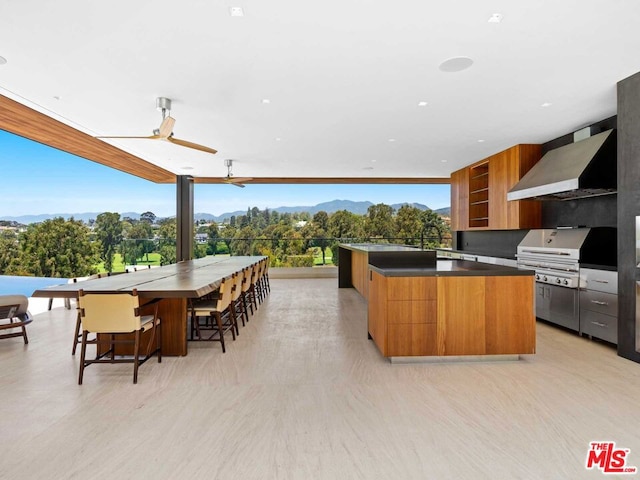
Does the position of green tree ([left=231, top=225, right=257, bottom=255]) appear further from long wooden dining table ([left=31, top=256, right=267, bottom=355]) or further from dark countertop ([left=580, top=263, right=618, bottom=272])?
dark countertop ([left=580, top=263, right=618, bottom=272])

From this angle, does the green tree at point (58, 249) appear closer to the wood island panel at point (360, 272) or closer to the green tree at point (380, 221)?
the wood island panel at point (360, 272)

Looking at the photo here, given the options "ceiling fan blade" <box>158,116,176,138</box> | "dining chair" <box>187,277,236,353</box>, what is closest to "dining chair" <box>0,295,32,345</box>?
"dining chair" <box>187,277,236,353</box>

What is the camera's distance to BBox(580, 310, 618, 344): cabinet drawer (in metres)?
3.70

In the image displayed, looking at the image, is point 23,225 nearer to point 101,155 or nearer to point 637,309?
point 101,155

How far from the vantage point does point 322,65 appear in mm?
3217

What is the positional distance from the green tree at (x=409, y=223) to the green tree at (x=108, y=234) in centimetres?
795

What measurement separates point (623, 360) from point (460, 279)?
1.79 m

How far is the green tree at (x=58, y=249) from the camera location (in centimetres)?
863

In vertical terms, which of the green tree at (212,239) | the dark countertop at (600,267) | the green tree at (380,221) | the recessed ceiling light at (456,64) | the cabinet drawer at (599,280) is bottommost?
the cabinet drawer at (599,280)

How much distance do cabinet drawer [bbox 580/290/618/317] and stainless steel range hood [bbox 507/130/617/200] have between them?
1.23 meters

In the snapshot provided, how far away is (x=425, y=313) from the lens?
325cm

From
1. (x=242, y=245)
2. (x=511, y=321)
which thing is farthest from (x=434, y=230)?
(x=511, y=321)

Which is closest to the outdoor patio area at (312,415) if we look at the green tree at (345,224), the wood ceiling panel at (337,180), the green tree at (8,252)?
the green tree at (8,252)

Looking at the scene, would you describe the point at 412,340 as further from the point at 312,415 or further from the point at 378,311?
the point at 312,415
